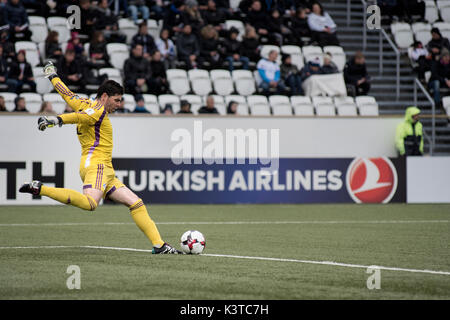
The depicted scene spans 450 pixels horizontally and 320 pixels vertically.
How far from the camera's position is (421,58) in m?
25.9

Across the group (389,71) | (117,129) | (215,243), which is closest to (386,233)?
(215,243)

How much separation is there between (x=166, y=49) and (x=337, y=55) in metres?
5.34

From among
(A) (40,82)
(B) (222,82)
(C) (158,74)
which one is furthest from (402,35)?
(A) (40,82)

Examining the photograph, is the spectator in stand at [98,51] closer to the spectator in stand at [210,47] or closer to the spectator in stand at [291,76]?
the spectator in stand at [210,47]

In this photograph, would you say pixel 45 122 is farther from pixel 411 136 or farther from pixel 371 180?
pixel 411 136

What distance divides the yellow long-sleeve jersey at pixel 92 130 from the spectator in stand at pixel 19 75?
431 inches

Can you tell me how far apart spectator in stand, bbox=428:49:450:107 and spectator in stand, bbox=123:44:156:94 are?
8367 mm

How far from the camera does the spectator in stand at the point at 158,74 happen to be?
2261 centimetres

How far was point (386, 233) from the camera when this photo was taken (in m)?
13.7

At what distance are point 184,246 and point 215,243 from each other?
1703 millimetres

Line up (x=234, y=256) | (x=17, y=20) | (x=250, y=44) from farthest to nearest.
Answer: (x=250, y=44) → (x=17, y=20) → (x=234, y=256)

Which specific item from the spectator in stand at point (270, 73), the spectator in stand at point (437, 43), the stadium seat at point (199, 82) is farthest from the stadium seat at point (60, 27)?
the spectator in stand at point (437, 43)

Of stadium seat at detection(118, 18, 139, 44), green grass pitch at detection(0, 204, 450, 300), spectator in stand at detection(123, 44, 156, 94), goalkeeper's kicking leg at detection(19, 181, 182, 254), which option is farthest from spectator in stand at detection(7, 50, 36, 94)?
goalkeeper's kicking leg at detection(19, 181, 182, 254)
